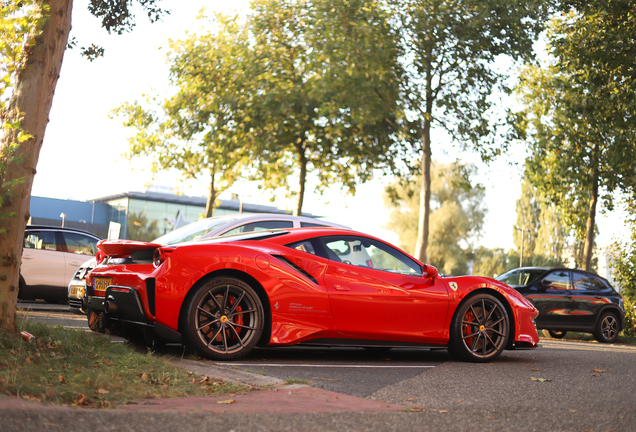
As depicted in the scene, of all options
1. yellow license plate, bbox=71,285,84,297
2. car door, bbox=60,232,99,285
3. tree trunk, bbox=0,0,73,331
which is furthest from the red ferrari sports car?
car door, bbox=60,232,99,285

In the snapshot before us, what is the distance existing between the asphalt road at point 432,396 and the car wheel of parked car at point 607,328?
20.0 feet

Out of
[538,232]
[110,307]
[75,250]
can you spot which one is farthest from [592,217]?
[538,232]

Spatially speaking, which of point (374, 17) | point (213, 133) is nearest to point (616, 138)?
point (374, 17)

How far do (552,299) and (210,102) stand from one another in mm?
13148

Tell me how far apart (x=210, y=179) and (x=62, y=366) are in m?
23.6

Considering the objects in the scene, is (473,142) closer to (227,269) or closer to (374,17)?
(374,17)

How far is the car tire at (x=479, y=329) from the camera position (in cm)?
752

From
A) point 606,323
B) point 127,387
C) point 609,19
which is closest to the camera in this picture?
point 127,387

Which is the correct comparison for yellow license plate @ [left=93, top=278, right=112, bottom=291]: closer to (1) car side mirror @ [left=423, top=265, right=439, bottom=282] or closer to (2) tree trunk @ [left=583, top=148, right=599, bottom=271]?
(1) car side mirror @ [left=423, top=265, right=439, bottom=282]

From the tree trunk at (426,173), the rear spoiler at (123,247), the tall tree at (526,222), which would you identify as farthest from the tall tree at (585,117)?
the tall tree at (526,222)

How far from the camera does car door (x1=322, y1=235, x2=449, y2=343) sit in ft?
22.6

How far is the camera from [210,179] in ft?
92.8

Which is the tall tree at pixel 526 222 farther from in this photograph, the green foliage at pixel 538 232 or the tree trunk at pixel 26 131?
the tree trunk at pixel 26 131

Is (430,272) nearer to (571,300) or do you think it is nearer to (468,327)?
(468,327)
